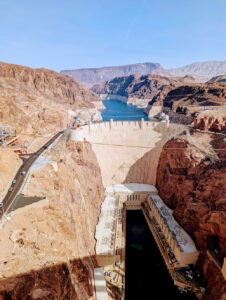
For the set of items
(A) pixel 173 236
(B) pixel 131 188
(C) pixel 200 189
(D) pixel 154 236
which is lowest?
(D) pixel 154 236

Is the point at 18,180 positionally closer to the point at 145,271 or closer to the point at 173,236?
the point at 145,271

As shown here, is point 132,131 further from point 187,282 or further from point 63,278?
point 63,278

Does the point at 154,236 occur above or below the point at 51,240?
below

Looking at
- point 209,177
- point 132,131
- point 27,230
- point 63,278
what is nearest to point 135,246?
point 209,177

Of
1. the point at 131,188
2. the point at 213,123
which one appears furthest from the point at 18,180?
the point at 213,123

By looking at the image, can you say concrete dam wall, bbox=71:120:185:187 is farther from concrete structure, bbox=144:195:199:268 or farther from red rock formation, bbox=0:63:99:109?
red rock formation, bbox=0:63:99:109

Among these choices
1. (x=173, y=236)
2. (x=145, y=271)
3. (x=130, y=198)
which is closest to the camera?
(x=145, y=271)
